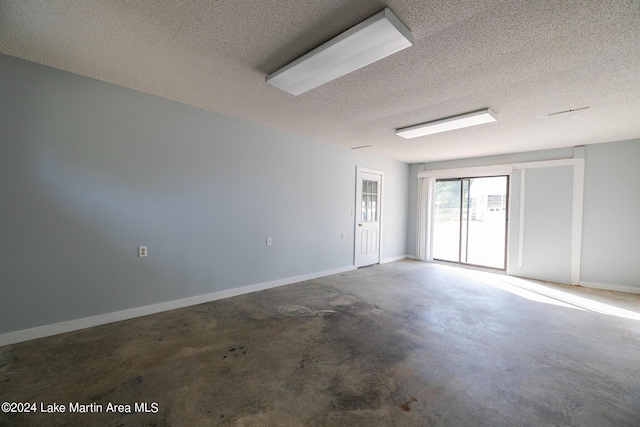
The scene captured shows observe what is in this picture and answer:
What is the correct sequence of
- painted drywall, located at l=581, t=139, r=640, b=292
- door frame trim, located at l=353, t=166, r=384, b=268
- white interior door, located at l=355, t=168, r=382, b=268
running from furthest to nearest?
white interior door, located at l=355, t=168, r=382, b=268, door frame trim, located at l=353, t=166, r=384, b=268, painted drywall, located at l=581, t=139, r=640, b=292

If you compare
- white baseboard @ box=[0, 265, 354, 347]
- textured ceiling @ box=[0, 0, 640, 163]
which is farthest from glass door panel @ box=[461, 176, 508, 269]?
white baseboard @ box=[0, 265, 354, 347]

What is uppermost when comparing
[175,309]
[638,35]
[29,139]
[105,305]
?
[638,35]

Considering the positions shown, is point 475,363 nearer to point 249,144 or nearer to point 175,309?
point 175,309

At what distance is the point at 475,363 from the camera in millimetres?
2219

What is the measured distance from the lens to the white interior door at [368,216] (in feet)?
18.8

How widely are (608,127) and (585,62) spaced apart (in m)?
2.48

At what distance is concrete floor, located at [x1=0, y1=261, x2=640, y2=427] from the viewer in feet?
5.41

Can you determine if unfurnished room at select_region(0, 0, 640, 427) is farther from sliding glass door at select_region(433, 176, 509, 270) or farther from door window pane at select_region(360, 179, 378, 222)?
door window pane at select_region(360, 179, 378, 222)

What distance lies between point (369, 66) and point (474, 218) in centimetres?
531

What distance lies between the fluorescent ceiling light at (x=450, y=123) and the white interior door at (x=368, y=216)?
5.89 ft

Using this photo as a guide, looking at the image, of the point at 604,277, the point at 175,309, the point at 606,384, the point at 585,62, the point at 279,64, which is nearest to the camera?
the point at 606,384

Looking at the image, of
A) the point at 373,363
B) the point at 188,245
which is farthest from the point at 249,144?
the point at 373,363

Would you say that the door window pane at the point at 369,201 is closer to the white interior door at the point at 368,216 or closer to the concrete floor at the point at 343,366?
the white interior door at the point at 368,216

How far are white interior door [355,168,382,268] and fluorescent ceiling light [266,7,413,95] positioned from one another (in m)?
→ 3.49
